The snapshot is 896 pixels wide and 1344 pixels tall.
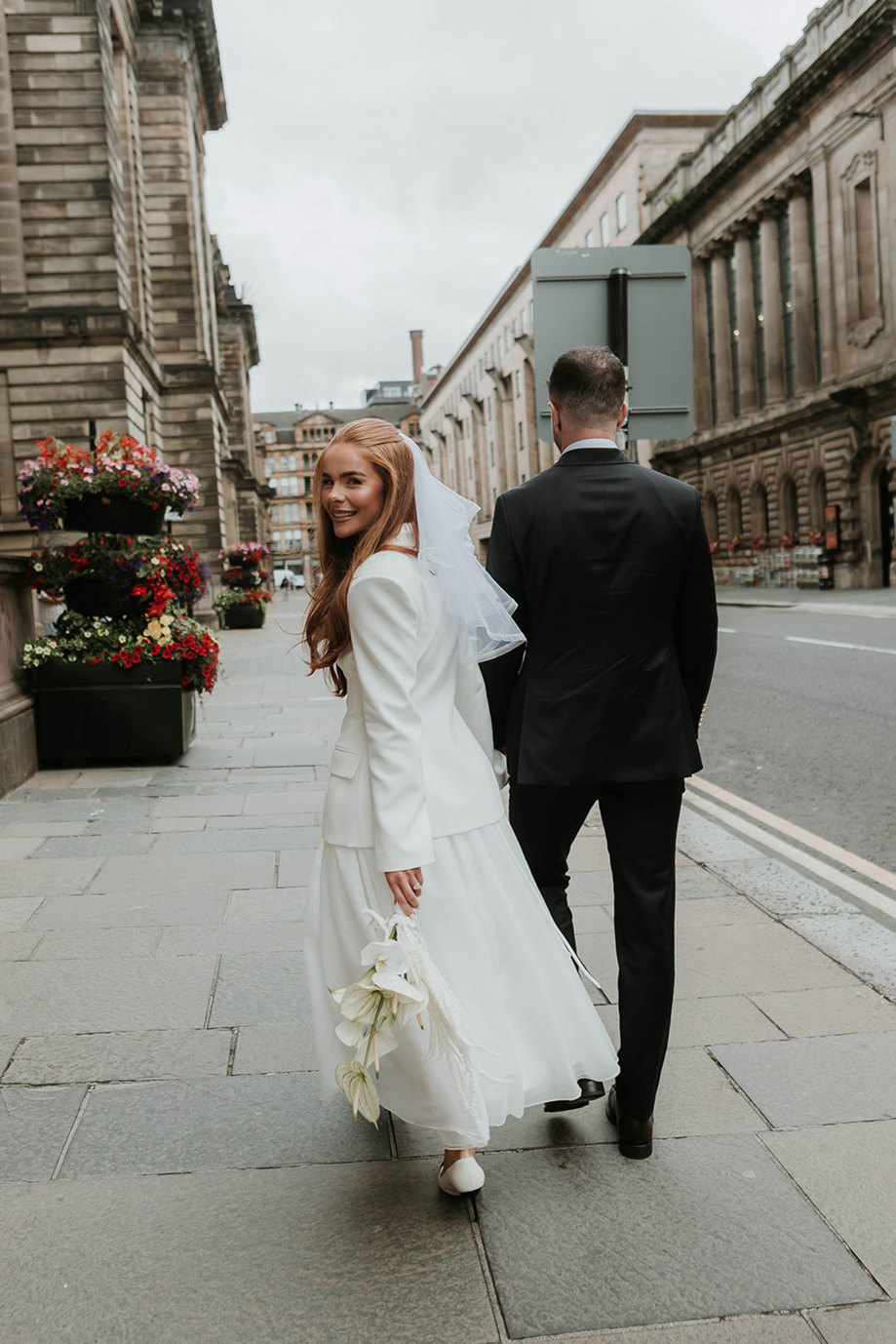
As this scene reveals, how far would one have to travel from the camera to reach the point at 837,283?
3794 cm

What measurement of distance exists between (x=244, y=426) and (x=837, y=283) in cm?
3401

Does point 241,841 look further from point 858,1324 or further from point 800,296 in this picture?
point 800,296

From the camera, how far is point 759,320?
46.0 metres

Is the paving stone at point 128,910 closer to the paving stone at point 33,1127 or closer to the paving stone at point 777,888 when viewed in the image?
the paving stone at point 33,1127

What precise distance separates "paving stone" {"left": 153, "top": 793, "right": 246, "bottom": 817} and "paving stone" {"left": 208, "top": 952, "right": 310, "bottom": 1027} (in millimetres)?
2556

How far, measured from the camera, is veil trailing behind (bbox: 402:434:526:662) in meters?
2.47

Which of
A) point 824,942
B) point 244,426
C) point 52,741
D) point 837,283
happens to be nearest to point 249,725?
point 52,741

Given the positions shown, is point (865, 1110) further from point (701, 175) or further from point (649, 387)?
point (701, 175)

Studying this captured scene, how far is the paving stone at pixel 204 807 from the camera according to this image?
6.68 meters

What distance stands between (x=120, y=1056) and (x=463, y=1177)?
1288mm

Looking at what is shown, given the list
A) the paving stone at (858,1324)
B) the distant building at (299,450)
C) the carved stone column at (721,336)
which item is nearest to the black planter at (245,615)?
the carved stone column at (721,336)

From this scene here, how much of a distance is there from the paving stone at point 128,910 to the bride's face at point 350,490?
101 inches

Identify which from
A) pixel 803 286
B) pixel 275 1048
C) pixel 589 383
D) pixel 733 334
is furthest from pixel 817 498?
pixel 589 383

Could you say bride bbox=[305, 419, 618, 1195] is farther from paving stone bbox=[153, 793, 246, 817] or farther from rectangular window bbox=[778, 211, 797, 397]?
rectangular window bbox=[778, 211, 797, 397]
